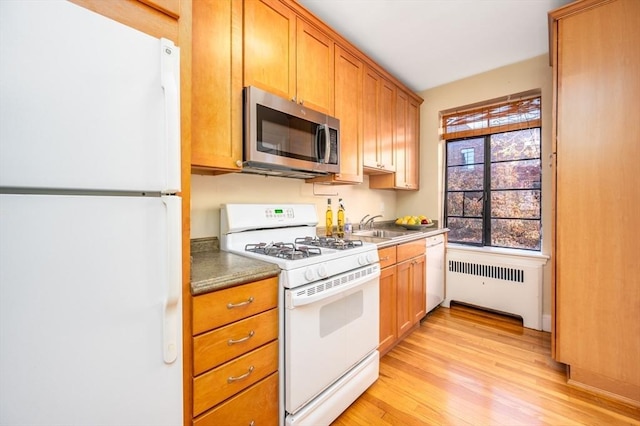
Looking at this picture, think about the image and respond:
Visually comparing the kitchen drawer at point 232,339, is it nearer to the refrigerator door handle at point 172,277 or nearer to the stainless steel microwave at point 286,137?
the refrigerator door handle at point 172,277

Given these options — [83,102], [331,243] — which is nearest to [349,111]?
[331,243]

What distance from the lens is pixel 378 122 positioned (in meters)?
2.64

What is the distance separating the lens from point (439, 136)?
334 centimetres

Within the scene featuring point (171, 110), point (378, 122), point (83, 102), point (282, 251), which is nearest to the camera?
point (83, 102)

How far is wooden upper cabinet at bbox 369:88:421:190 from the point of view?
9.78ft

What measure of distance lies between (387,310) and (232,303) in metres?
1.39

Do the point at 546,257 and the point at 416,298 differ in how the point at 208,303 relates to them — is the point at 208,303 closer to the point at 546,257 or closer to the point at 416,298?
the point at 416,298

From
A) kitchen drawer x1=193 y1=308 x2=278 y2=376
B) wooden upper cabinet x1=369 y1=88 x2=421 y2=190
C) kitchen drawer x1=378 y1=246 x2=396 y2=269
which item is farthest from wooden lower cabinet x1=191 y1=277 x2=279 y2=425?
wooden upper cabinet x1=369 y1=88 x2=421 y2=190

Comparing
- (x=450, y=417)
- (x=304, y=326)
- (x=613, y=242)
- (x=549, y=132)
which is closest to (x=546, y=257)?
(x=613, y=242)

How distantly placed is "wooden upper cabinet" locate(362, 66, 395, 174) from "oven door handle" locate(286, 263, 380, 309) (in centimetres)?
117

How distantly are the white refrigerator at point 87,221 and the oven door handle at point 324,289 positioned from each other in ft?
1.66

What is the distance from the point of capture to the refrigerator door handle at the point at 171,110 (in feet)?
2.88

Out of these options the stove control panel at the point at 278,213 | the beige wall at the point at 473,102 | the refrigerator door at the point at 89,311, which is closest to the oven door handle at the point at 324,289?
the refrigerator door at the point at 89,311

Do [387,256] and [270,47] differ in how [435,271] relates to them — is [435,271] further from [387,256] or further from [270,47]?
[270,47]
